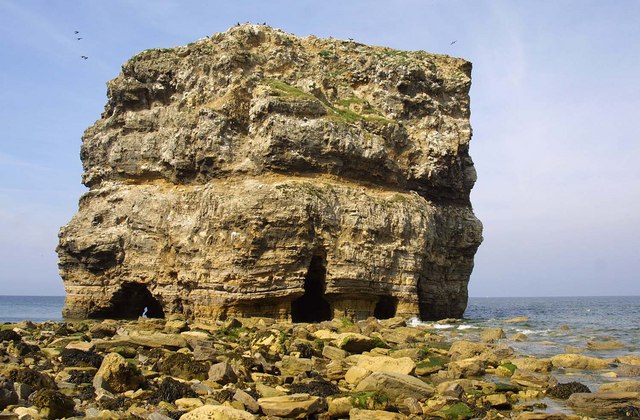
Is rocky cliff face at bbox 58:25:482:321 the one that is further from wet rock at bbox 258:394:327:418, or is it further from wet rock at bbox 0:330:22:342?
wet rock at bbox 258:394:327:418

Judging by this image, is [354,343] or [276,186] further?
[276,186]

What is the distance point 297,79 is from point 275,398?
103 ft

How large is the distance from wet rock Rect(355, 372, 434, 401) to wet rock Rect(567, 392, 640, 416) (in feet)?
11.3

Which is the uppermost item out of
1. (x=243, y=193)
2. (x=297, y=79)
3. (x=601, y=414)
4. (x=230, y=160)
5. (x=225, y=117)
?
(x=297, y=79)

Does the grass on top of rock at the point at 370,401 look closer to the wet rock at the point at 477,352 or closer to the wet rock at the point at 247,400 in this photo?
the wet rock at the point at 247,400

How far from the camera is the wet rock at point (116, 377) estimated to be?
13594 mm

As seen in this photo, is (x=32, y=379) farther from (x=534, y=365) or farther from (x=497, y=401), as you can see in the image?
(x=534, y=365)

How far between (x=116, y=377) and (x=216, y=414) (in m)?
4.19

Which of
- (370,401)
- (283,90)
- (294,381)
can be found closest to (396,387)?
(370,401)

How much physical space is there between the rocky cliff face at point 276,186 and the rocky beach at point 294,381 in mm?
11128

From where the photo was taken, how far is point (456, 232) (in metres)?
42.9

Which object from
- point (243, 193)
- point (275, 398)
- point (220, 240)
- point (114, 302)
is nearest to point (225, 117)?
point (243, 193)

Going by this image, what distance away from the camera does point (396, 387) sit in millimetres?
13797

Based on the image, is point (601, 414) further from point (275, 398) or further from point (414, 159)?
point (414, 159)
